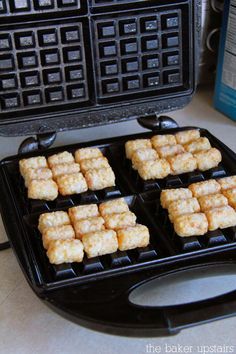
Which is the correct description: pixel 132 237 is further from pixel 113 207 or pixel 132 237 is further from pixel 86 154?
pixel 86 154

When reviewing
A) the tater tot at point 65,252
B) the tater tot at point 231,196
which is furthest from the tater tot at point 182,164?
the tater tot at point 65,252

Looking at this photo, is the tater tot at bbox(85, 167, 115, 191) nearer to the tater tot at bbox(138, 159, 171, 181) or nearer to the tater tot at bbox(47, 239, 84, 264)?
the tater tot at bbox(138, 159, 171, 181)

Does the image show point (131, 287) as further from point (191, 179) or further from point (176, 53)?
point (176, 53)

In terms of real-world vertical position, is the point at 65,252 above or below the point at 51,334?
above

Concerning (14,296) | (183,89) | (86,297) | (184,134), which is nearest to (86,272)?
(86,297)

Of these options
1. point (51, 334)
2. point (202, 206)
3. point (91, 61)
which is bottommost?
point (51, 334)

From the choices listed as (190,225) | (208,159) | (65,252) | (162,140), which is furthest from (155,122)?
(65,252)
